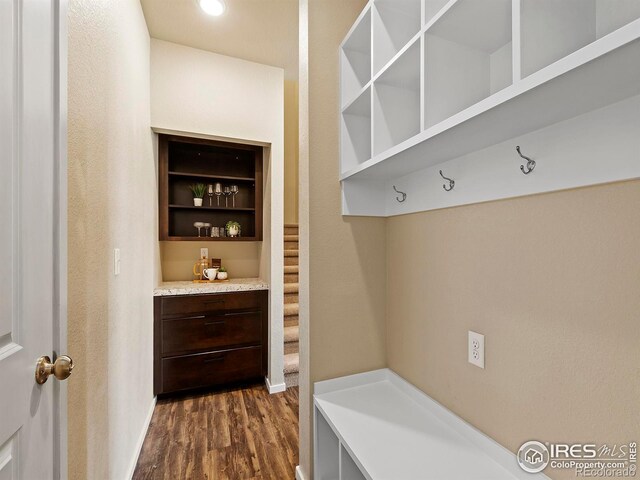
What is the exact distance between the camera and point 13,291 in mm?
655

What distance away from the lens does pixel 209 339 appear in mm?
2521

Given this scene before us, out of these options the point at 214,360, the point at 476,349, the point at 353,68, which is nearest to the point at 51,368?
the point at 476,349

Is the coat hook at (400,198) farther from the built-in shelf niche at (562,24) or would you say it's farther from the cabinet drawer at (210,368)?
the cabinet drawer at (210,368)

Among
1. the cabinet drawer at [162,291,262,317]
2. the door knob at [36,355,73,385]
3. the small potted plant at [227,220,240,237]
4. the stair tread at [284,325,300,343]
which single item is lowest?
the stair tread at [284,325,300,343]

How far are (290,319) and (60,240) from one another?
2.37 metres

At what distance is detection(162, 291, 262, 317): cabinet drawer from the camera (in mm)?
2426

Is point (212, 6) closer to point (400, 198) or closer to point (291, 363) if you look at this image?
point (400, 198)

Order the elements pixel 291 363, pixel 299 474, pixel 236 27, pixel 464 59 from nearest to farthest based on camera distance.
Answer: pixel 464 59
pixel 299 474
pixel 236 27
pixel 291 363

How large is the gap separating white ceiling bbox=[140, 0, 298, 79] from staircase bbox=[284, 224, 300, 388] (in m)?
2.00

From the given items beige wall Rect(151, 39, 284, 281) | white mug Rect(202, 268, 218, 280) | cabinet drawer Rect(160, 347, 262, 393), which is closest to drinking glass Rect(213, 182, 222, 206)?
beige wall Rect(151, 39, 284, 281)

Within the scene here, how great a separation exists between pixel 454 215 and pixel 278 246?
67.3 inches

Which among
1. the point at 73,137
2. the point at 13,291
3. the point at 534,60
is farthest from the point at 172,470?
the point at 534,60

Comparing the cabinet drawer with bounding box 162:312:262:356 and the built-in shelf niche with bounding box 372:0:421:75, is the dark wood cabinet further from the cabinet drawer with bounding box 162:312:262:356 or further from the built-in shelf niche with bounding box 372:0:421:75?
the built-in shelf niche with bounding box 372:0:421:75

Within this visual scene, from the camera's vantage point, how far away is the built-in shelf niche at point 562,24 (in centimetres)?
65
